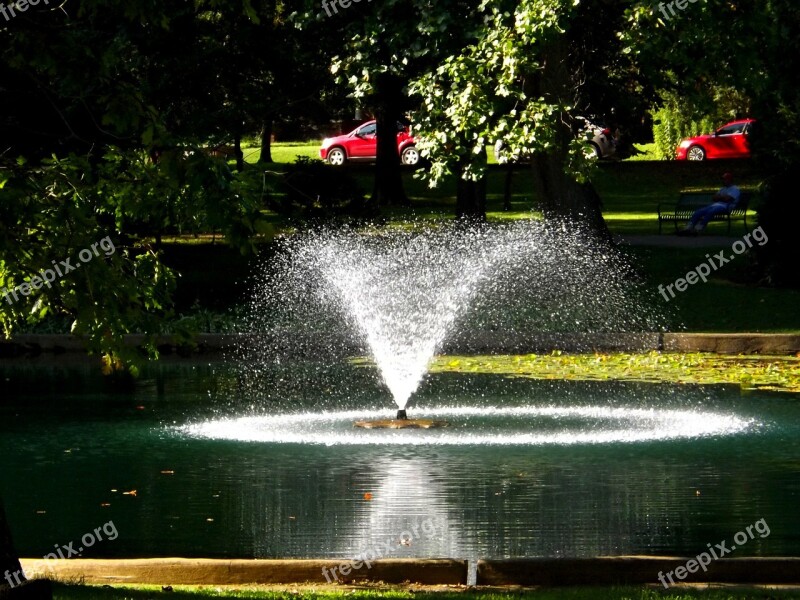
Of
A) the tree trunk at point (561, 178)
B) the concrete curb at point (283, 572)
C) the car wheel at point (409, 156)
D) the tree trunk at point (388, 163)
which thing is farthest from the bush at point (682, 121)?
the concrete curb at point (283, 572)

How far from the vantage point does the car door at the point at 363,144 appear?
51.2 meters

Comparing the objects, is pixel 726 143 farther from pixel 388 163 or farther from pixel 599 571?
pixel 599 571

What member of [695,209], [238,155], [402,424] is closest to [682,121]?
[695,209]

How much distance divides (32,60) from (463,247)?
66.7ft

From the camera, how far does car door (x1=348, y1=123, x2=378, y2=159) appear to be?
168 ft

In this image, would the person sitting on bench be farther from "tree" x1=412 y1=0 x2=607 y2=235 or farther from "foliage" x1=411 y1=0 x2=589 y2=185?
"foliage" x1=411 y1=0 x2=589 y2=185

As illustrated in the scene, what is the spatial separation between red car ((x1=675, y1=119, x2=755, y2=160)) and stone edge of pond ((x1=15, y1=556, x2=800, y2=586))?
41.5 metres

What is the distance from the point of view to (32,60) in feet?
27.3

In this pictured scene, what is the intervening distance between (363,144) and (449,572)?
43.3 metres

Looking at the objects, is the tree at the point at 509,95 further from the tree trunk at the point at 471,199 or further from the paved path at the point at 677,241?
the tree trunk at the point at 471,199

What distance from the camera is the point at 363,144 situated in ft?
168

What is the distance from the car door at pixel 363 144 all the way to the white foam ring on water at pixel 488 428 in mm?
34539

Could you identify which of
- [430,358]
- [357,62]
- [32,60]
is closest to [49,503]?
[32,60]

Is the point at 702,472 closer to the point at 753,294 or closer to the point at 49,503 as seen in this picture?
the point at 49,503
